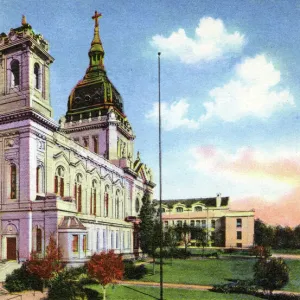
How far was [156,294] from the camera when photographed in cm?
2578

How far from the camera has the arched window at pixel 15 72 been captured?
34.7 metres

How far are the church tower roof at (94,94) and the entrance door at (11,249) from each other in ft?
100

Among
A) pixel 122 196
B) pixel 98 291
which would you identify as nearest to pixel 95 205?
pixel 122 196

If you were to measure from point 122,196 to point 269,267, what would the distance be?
107ft

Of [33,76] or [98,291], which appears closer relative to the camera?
[98,291]

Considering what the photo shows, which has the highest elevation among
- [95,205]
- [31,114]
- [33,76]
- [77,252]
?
[33,76]

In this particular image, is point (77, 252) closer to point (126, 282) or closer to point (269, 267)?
point (126, 282)

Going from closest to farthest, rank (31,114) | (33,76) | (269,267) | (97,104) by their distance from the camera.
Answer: (269,267) < (31,114) < (33,76) < (97,104)

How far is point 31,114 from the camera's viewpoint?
31953mm

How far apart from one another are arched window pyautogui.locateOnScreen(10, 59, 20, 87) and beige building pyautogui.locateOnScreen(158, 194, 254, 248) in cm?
5195

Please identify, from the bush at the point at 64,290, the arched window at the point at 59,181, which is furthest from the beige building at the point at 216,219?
the bush at the point at 64,290

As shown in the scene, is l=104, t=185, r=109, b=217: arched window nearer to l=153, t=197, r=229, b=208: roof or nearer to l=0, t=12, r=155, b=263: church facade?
l=0, t=12, r=155, b=263: church facade

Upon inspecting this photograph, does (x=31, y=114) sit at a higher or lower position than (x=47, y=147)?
higher

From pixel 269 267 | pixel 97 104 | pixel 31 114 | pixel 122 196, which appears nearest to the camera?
pixel 269 267
